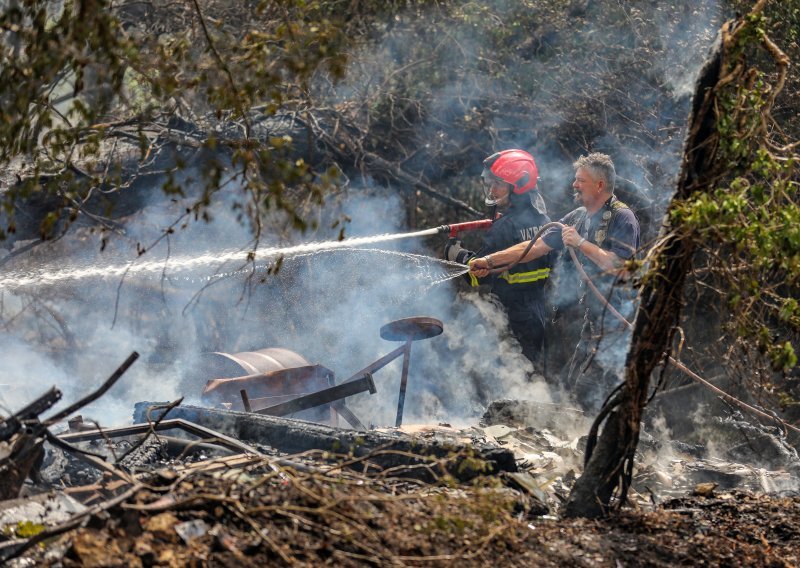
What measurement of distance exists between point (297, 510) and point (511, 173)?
5.63 m

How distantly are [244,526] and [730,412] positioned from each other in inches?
243

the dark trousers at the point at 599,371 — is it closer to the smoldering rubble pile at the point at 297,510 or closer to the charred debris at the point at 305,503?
the charred debris at the point at 305,503

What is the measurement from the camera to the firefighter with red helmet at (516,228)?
8.57 meters

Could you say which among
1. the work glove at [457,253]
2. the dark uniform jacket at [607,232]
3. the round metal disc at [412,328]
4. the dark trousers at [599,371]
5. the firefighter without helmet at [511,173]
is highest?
the firefighter without helmet at [511,173]

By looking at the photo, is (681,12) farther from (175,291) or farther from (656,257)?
(656,257)

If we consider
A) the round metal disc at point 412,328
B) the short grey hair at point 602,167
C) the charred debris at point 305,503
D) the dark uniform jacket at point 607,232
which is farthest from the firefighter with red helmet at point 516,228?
the charred debris at point 305,503

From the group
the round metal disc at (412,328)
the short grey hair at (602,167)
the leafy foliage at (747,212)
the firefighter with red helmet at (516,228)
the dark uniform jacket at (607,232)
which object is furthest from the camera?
the firefighter with red helmet at (516,228)

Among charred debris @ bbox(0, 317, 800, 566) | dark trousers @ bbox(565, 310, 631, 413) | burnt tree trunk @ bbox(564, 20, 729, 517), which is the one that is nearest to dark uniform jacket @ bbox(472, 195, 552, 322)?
dark trousers @ bbox(565, 310, 631, 413)

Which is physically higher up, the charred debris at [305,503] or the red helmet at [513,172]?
the red helmet at [513,172]

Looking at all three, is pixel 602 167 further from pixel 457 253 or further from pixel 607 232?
pixel 457 253

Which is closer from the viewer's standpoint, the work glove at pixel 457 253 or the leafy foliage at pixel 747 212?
the leafy foliage at pixel 747 212

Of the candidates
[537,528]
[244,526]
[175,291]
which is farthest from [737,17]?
[175,291]

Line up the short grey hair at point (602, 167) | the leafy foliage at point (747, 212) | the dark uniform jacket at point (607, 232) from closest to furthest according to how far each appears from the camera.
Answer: the leafy foliage at point (747, 212) → the dark uniform jacket at point (607, 232) → the short grey hair at point (602, 167)

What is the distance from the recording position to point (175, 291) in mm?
10305
